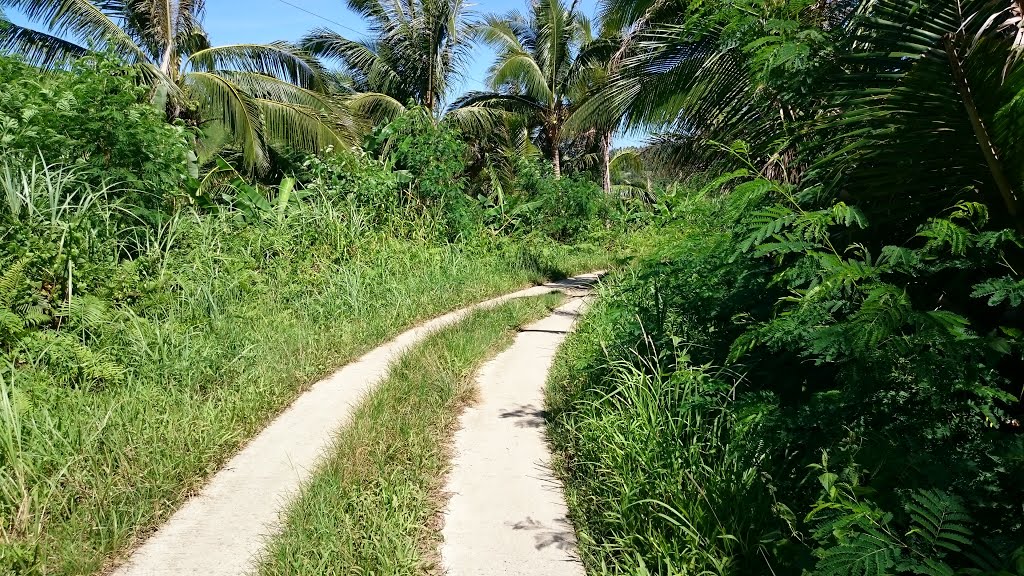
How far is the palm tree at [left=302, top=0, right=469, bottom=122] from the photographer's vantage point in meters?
17.6

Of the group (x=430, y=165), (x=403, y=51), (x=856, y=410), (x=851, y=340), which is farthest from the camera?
(x=403, y=51)

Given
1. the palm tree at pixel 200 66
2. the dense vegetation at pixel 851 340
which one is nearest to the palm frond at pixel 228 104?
the palm tree at pixel 200 66

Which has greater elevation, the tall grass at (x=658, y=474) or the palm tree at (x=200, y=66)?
the palm tree at (x=200, y=66)

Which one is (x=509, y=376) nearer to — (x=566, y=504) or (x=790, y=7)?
(x=566, y=504)

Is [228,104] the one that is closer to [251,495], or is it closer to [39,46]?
[39,46]

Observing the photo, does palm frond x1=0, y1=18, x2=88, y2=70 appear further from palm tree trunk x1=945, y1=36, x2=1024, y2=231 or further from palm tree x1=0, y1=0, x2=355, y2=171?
palm tree trunk x1=945, y1=36, x2=1024, y2=231

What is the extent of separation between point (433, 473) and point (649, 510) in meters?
1.40

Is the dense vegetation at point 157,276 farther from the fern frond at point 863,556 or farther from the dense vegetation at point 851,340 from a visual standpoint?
the fern frond at point 863,556

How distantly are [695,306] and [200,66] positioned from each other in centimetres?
1367

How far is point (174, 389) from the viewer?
4645 mm

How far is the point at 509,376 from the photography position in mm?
6113

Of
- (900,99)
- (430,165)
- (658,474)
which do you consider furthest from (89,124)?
(900,99)

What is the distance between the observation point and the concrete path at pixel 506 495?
315cm

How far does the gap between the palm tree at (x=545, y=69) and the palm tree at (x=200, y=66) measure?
610 cm
